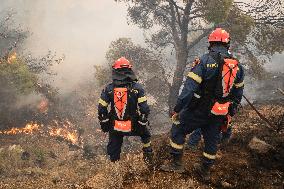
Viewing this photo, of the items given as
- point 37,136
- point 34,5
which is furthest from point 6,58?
point 34,5

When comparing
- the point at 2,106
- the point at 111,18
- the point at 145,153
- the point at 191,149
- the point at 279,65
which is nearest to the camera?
the point at 145,153

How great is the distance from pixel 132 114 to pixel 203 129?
1.40 m

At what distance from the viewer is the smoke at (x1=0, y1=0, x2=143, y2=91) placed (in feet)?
92.0

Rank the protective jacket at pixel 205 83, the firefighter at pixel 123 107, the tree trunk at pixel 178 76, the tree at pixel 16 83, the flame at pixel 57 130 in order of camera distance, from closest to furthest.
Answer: the protective jacket at pixel 205 83
the firefighter at pixel 123 107
the tree at pixel 16 83
the tree trunk at pixel 178 76
the flame at pixel 57 130

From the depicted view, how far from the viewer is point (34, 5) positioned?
3559cm

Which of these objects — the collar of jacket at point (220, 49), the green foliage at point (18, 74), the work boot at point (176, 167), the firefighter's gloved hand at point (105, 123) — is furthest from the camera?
the green foliage at point (18, 74)

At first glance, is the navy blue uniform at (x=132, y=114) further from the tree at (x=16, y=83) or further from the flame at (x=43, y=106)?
the flame at (x=43, y=106)

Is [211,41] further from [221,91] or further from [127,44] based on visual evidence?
[127,44]

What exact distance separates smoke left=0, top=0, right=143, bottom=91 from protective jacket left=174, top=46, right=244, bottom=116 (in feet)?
65.8

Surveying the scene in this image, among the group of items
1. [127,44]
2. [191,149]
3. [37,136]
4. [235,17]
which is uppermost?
[235,17]

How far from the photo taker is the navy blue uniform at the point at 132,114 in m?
6.20

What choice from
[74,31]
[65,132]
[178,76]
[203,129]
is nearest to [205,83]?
[203,129]

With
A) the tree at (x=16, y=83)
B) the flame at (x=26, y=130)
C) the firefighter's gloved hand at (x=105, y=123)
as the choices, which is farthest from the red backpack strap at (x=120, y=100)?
the flame at (x=26, y=130)

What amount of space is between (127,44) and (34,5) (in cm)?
2143
